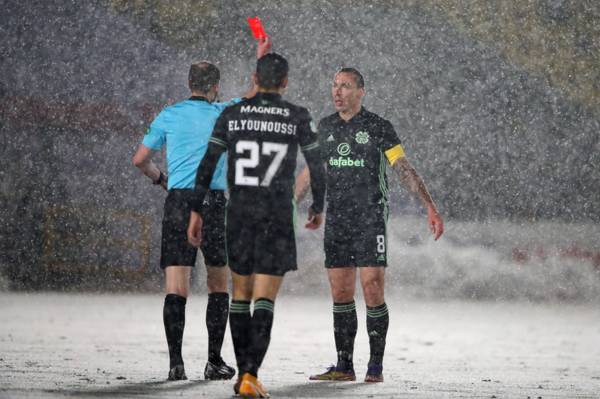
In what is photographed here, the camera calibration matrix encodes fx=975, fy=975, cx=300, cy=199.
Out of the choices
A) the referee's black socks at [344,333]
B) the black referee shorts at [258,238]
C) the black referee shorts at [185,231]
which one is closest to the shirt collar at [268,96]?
the black referee shorts at [258,238]

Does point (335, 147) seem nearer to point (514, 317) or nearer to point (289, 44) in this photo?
point (514, 317)

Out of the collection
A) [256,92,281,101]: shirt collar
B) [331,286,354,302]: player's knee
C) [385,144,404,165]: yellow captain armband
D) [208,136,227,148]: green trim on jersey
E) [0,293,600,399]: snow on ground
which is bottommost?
[0,293,600,399]: snow on ground

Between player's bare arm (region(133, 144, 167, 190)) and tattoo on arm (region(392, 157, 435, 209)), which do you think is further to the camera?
tattoo on arm (region(392, 157, 435, 209))

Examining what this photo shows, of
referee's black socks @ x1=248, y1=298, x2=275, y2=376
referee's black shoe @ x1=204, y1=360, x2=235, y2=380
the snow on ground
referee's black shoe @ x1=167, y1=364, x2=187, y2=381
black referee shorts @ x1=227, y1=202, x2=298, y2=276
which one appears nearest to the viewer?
referee's black socks @ x1=248, y1=298, x2=275, y2=376

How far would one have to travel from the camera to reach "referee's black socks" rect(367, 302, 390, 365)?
466 centimetres

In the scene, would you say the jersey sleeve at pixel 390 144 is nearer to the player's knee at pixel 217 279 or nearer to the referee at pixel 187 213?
the referee at pixel 187 213

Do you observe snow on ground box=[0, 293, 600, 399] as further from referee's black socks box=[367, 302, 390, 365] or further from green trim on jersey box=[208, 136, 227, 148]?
green trim on jersey box=[208, 136, 227, 148]

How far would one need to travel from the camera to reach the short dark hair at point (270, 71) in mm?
3770

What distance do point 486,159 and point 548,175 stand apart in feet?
3.37

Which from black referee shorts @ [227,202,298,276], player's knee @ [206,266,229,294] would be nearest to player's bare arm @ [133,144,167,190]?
player's knee @ [206,266,229,294]

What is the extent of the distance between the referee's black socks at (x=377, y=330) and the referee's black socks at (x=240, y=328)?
111 cm

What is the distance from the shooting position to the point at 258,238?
146 inches

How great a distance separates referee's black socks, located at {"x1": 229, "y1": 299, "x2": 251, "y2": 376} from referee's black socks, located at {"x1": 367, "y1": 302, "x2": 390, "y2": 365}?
3.64 ft

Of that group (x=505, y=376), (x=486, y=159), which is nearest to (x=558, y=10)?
(x=486, y=159)
